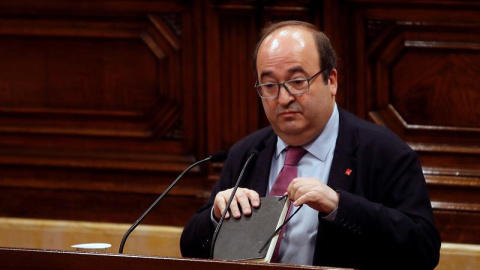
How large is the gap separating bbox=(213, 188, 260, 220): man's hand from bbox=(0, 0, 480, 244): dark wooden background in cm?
128

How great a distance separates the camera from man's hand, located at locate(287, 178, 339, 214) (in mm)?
2877

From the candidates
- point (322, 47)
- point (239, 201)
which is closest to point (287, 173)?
point (239, 201)

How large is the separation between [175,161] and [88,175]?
16.9 inches

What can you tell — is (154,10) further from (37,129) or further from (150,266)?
(150,266)

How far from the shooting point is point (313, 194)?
2.88 m

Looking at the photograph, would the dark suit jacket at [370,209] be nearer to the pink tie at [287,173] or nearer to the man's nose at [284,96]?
the pink tie at [287,173]

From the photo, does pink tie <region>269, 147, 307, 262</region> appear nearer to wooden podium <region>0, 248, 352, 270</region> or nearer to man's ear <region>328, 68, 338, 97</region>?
man's ear <region>328, 68, 338, 97</region>

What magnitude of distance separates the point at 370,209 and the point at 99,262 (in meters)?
0.96

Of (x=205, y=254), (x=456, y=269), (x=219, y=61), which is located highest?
(x=219, y=61)

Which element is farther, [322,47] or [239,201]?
[322,47]

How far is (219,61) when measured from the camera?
172 inches

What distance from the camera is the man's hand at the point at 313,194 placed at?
2.88m

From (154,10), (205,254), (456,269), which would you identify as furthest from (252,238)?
(154,10)

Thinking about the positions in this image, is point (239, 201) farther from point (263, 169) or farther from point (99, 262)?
point (99, 262)
